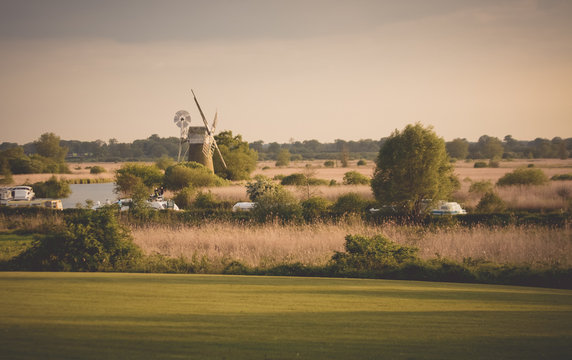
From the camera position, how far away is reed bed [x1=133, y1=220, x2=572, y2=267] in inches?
561

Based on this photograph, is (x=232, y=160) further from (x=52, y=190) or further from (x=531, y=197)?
(x=531, y=197)

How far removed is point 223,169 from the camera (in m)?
68.1

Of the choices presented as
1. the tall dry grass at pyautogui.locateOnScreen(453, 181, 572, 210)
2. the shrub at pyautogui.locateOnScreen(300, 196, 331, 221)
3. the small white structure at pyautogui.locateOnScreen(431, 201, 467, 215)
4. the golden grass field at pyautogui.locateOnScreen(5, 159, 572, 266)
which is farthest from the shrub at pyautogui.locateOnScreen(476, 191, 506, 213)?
the shrub at pyautogui.locateOnScreen(300, 196, 331, 221)

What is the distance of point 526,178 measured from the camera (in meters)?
40.5

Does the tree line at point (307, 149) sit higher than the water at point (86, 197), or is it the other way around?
the tree line at point (307, 149)


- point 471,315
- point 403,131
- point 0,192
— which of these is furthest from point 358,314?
point 0,192

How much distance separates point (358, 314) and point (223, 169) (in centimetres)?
6297

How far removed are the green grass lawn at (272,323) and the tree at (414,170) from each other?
1573cm

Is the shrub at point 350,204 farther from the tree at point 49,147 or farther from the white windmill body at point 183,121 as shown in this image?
the tree at point 49,147

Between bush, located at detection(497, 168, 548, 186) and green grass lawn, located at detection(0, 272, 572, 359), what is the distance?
36.2 m

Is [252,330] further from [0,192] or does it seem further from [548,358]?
[0,192]

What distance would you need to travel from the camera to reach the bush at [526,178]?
3972cm

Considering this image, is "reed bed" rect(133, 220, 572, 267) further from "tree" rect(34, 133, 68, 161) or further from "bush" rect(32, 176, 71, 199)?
"tree" rect(34, 133, 68, 161)

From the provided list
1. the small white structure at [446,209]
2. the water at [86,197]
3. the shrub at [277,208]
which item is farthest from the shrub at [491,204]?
the water at [86,197]
